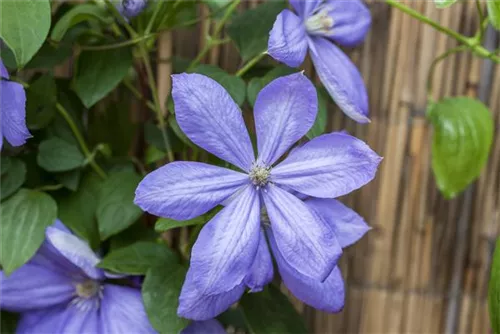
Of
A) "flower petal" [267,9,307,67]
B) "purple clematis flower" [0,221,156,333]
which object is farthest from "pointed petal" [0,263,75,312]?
"flower petal" [267,9,307,67]

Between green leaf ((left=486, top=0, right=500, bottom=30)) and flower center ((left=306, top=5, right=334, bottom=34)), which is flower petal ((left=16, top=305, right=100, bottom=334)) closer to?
flower center ((left=306, top=5, right=334, bottom=34))

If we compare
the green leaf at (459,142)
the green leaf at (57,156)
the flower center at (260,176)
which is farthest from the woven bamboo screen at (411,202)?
the flower center at (260,176)

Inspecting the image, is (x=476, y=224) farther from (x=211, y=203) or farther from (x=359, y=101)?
(x=211, y=203)

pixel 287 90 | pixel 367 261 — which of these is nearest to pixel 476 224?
pixel 367 261

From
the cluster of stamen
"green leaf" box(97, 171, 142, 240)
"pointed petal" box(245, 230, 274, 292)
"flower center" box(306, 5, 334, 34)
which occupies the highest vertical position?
"flower center" box(306, 5, 334, 34)

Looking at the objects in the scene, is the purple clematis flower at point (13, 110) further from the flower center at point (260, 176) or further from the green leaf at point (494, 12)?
the green leaf at point (494, 12)

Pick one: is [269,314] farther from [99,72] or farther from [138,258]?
[99,72]

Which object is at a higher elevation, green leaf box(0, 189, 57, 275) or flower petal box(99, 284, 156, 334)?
green leaf box(0, 189, 57, 275)

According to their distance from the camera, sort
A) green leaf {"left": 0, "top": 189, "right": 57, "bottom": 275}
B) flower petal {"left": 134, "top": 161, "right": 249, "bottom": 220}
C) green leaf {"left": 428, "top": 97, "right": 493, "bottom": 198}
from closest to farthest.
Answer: flower petal {"left": 134, "top": 161, "right": 249, "bottom": 220} < green leaf {"left": 0, "top": 189, "right": 57, "bottom": 275} < green leaf {"left": 428, "top": 97, "right": 493, "bottom": 198}
